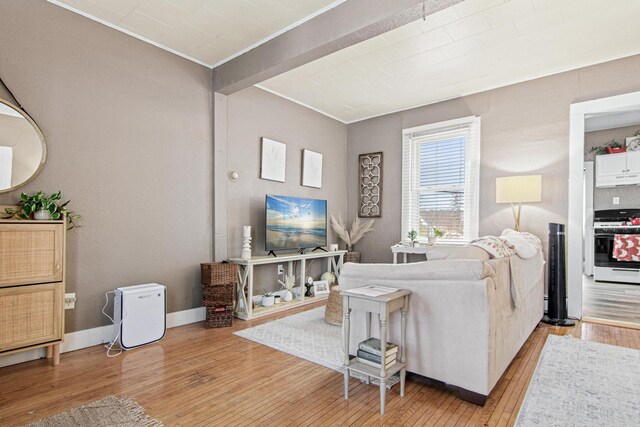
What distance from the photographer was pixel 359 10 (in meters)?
2.49

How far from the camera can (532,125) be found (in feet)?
13.4

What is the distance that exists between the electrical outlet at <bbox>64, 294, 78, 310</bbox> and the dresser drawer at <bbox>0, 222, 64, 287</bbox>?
367 millimetres

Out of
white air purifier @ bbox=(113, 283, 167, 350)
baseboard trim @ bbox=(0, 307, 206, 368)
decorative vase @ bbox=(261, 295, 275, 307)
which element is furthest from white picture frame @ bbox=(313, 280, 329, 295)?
white air purifier @ bbox=(113, 283, 167, 350)

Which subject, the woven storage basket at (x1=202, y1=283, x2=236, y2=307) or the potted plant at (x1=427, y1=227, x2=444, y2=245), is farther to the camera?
the potted plant at (x1=427, y1=227, x2=444, y2=245)

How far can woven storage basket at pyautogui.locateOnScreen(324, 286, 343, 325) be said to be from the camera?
3.42 m

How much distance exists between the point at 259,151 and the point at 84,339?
2688 mm

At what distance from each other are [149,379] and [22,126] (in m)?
2.10

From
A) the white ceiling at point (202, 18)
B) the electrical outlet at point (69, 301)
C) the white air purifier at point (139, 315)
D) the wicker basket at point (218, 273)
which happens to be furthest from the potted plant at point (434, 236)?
the electrical outlet at point (69, 301)

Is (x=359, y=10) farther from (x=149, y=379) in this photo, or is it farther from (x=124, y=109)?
(x=149, y=379)

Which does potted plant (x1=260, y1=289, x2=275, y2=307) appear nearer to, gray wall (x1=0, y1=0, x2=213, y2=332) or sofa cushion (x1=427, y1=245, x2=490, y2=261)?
gray wall (x1=0, y1=0, x2=213, y2=332)

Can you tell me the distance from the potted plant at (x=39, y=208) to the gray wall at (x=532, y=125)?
4.48 metres

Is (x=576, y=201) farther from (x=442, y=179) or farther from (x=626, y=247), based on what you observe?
(x=626, y=247)

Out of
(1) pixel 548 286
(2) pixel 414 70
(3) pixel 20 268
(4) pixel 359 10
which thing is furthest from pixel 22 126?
(1) pixel 548 286

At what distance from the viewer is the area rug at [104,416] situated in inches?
68.7
